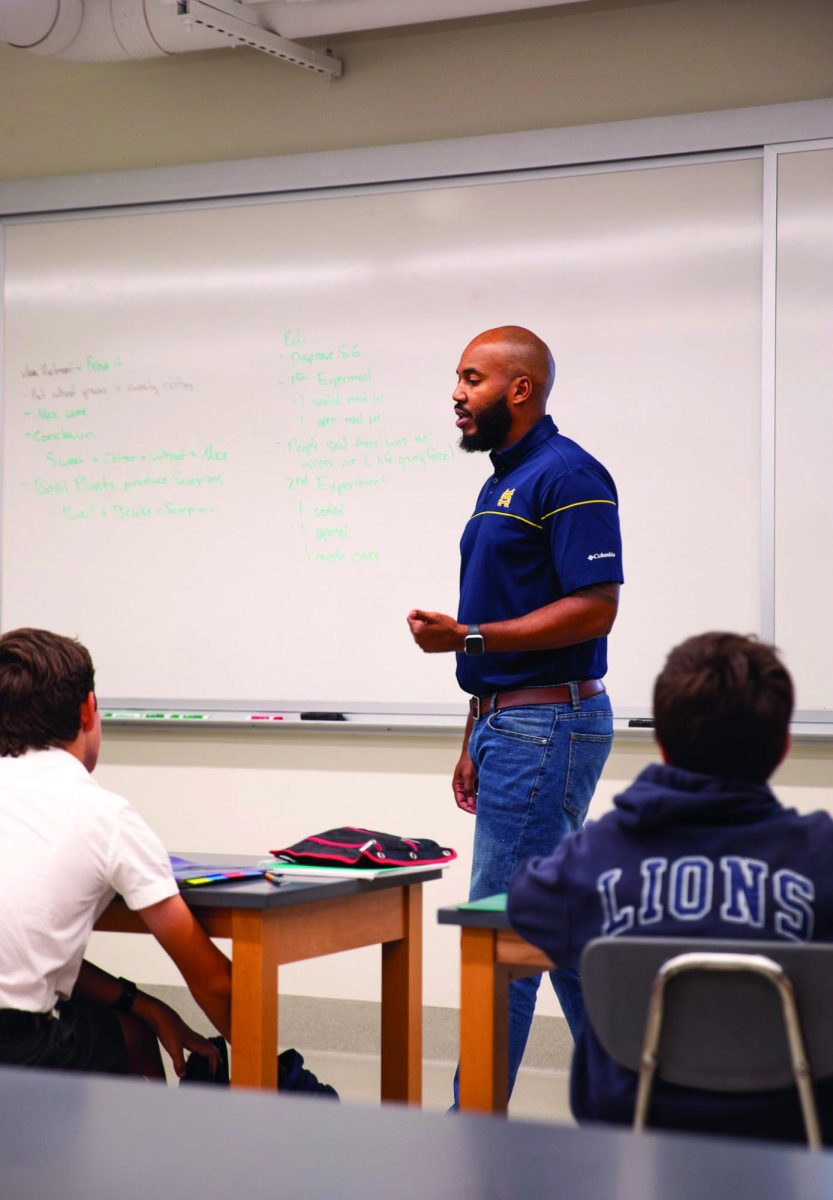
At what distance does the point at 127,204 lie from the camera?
445cm

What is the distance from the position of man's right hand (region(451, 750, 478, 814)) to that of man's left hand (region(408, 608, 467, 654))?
0.33 m

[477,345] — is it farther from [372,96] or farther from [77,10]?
[77,10]

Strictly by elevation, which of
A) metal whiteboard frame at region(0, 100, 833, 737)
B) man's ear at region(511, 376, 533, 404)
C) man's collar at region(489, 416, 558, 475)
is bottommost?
man's collar at region(489, 416, 558, 475)

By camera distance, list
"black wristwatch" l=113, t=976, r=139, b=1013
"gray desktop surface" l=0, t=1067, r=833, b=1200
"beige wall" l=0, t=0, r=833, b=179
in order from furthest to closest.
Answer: "beige wall" l=0, t=0, r=833, b=179 → "black wristwatch" l=113, t=976, r=139, b=1013 → "gray desktop surface" l=0, t=1067, r=833, b=1200

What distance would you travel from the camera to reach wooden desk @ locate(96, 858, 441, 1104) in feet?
7.09

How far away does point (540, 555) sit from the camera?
2807mm

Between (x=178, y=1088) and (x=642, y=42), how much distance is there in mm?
3925

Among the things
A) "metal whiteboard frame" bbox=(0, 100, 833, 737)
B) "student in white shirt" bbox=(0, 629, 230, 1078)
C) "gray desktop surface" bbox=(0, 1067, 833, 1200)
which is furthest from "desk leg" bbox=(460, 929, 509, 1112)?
"metal whiteboard frame" bbox=(0, 100, 833, 737)

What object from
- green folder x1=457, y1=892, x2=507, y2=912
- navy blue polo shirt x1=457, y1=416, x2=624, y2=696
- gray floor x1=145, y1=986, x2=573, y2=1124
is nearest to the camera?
green folder x1=457, y1=892, x2=507, y2=912

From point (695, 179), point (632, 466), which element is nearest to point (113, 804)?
point (632, 466)

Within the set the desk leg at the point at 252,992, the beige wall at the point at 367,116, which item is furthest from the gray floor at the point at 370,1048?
the desk leg at the point at 252,992

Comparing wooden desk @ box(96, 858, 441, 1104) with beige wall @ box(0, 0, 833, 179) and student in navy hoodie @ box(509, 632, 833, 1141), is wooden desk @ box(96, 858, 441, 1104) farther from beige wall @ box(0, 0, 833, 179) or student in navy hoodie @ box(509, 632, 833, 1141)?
beige wall @ box(0, 0, 833, 179)

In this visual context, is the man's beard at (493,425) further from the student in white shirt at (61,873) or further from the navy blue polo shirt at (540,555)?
the student in white shirt at (61,873)

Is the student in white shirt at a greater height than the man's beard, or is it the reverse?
the man's beard
